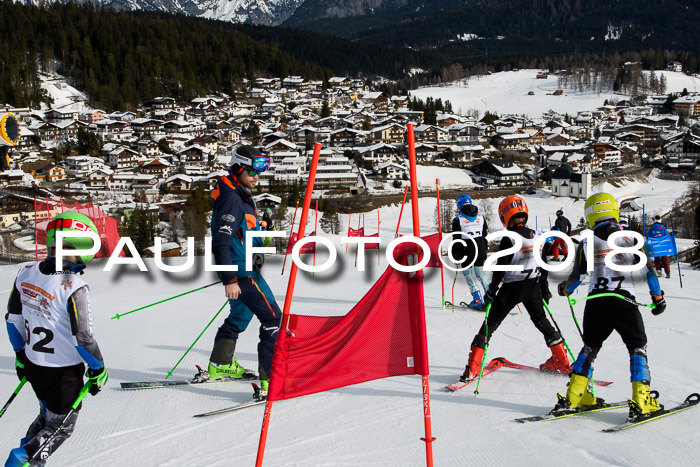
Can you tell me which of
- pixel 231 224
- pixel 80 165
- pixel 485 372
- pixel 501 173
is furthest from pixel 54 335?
pixel 80 165

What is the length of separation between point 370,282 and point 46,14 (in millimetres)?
117907

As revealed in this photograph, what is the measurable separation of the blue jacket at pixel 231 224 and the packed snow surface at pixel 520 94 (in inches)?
4119

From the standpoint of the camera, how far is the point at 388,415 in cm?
368

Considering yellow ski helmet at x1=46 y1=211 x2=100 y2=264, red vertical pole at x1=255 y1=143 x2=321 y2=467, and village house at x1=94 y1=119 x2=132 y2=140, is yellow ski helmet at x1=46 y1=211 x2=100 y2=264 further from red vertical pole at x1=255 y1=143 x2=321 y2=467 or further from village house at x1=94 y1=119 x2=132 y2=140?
village house at x1=94 y1=119 x2=132 y2=140

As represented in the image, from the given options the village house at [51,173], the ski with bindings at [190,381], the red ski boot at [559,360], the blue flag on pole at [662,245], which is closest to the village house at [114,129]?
the village house at [51,173]

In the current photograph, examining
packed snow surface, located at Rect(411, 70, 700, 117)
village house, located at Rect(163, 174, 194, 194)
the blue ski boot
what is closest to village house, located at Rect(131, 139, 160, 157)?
village house, located at Rect(163, 174, 194, 194)

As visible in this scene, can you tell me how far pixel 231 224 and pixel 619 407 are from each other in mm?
2812

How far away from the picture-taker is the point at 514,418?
11.7 feet

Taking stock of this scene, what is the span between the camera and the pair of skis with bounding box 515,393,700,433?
3.31 metres

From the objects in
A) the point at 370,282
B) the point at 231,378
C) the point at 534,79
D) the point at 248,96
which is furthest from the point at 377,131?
the point at 534,79

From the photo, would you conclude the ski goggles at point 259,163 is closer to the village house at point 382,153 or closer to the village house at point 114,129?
the village house at point 382,153

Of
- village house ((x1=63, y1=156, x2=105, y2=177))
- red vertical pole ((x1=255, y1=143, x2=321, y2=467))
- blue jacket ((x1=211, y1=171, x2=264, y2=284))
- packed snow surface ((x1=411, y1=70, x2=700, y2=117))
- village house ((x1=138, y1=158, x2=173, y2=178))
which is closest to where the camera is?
red vertical pole ((x1=255, y1=143, x2=321, y2=467))

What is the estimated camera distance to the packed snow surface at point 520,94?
108 meters

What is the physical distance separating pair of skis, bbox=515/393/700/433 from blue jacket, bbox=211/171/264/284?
6.86 ft
